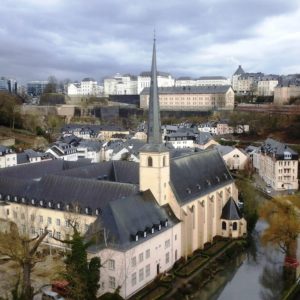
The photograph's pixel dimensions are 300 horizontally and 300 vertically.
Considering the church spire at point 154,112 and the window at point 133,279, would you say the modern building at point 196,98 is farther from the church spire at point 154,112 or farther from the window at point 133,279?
the window at point 133,279

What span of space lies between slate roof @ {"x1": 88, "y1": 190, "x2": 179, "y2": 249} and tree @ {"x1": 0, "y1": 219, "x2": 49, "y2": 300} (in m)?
4.59

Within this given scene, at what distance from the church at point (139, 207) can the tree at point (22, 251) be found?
1655 mm

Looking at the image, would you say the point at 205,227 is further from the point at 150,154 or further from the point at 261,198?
the point at 261,198

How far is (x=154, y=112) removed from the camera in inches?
1342

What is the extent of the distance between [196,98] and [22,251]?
124 metres

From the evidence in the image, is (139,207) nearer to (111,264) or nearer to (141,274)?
(141,274)

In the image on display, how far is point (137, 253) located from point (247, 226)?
60.1ft

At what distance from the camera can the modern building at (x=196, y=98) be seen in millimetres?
136875

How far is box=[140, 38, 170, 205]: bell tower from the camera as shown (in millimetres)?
34188

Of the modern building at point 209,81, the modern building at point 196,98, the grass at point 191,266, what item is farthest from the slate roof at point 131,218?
the modern building at point 209,81

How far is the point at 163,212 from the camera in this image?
3488 cm

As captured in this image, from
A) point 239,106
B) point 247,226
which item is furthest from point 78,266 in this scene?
point 239,106

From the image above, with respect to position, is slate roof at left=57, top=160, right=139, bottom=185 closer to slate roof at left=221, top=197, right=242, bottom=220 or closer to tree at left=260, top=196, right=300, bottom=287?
slate roof at left=221, top=197, right=242, bottom=220

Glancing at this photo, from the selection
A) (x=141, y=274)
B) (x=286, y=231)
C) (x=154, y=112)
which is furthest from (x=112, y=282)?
(x=286, y=231)
